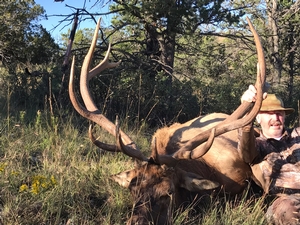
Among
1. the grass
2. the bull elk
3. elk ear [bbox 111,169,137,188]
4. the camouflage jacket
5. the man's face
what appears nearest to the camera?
the grass

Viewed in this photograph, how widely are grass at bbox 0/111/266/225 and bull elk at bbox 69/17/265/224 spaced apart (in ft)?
0.59

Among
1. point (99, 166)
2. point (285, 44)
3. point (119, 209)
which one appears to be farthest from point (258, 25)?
point (119, 209)

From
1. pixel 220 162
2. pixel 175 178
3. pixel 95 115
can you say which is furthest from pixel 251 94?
pixel 95 115

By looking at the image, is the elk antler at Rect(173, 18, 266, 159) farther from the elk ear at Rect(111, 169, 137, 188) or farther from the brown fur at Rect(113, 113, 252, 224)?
the elk ear at Rect(111, 169, 137, 188)

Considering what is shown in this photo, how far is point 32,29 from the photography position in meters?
8.03

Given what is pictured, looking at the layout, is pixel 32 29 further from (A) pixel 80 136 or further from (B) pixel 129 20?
(A) pixel 80 136

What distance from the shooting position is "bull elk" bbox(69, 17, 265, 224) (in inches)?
131

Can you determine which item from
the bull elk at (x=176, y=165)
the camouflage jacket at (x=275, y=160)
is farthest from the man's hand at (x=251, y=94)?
the camouflage jacket at (x=275, y=160)

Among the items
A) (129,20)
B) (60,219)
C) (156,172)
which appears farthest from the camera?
(129,20)

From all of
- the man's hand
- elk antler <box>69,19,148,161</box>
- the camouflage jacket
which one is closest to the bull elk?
elk antler <box>69,19,148,161</box>

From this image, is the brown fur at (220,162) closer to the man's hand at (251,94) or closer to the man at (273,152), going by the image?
the man at (273,152)

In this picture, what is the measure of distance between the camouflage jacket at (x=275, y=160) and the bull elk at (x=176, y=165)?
222mm

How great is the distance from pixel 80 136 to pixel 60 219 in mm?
2436

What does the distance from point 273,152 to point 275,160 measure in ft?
0.28
